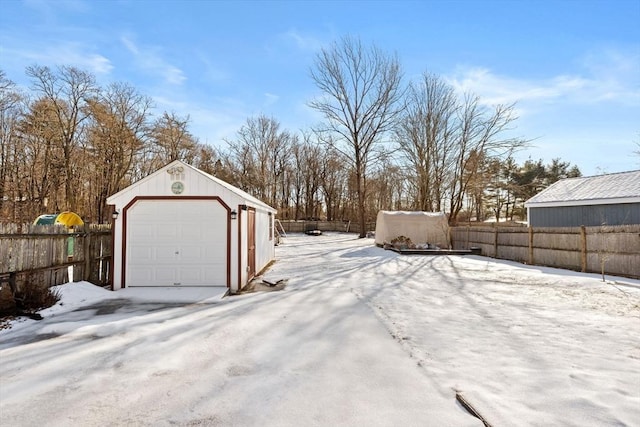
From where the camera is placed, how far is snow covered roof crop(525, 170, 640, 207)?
14.5 metres

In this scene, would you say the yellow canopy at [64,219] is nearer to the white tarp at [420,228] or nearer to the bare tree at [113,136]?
the bare tree at [113,136]

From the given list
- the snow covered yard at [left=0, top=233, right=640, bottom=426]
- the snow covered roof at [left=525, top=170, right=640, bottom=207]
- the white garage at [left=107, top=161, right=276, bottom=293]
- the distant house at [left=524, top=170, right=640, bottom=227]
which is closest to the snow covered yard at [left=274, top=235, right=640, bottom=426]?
the snow covered yard at [left=0, top=233, right=640, bottom=426]

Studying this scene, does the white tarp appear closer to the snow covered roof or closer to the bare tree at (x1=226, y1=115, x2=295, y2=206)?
the snow covered roof

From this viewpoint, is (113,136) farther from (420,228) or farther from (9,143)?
(420,228)

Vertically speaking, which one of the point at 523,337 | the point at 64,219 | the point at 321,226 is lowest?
the point at 523,337

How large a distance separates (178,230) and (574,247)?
11.7 m

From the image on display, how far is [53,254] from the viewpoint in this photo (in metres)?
7.35

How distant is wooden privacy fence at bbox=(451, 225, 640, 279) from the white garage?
986 centimetres

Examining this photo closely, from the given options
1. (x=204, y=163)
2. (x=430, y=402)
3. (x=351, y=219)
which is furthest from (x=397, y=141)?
(x=430, y=402)

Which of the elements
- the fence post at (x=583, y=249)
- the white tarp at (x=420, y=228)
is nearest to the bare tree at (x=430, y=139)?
the white tarp at (x=420, y=228)

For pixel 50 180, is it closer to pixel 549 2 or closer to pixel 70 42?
pixel 70 42

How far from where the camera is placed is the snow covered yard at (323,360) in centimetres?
288

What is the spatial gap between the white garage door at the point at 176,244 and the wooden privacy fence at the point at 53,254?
84 cm

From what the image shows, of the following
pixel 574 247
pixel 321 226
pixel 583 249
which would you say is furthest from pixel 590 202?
pixel 321 226
